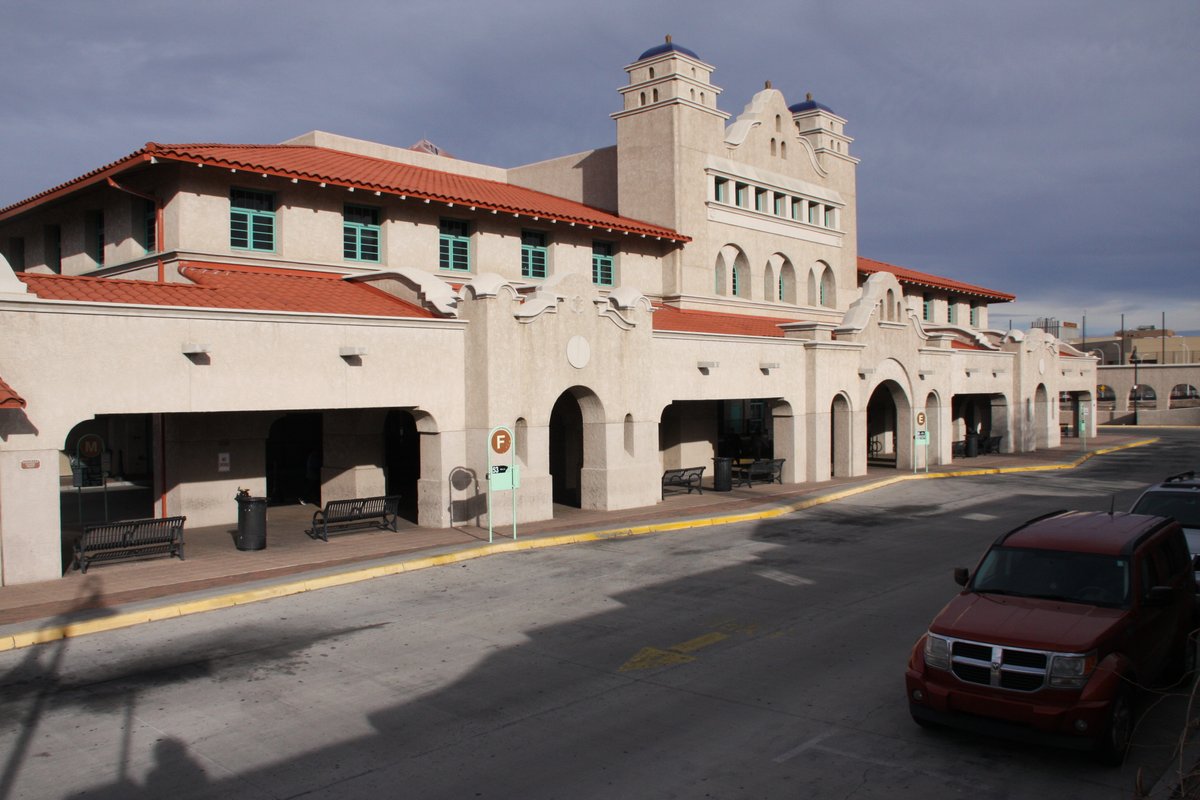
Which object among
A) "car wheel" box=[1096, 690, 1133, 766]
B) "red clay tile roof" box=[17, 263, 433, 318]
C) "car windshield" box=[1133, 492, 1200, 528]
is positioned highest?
"red clay tile roof" box=[17, 263, 433, 318]

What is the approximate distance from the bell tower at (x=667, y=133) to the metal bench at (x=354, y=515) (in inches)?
629

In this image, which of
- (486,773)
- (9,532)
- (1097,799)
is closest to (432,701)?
(486,773)

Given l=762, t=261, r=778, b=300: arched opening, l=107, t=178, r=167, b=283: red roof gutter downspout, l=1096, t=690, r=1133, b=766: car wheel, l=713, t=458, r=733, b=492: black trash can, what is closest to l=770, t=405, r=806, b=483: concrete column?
l=713, t=458, r=733, b=492: black trash can

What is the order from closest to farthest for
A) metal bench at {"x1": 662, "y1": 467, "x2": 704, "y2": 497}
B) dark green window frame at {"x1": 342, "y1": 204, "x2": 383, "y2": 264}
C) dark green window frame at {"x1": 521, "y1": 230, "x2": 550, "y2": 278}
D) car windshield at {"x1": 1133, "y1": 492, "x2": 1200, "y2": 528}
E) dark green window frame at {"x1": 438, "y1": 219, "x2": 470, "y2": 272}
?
1. car windshield at {"x1": 1133, "y1": 492, "x2": 1200, "y2": 528}
2. dark green window frame at {"x1": 342, "y1": 204, "x2": 383, "y2": 264}
3. dark green window frame at {"x1": 438, "y1": 219, "x2": 470, "y2": 272}
4. metal bench at {"x1": 662, "y1": 467, "x2": 704, "y2": 497}
5. dark green window frame at {"x1": 521, "y1": 230, "x2": 550, "y2": 278}

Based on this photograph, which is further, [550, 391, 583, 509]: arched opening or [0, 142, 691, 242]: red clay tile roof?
[550, 391, 583, 509]: arched opening

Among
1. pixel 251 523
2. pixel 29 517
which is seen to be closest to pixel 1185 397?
pixel 251 523

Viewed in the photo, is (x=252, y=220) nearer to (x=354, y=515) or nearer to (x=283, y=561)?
(x=354, y=515)

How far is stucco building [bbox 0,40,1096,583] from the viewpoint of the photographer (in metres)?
15.8

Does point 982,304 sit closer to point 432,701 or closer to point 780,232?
point 780,232

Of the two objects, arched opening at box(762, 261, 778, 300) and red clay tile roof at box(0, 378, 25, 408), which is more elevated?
arched opening at box(762, 261, 778, 300)

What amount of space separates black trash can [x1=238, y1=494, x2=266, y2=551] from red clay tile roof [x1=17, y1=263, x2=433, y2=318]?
3.64 metres

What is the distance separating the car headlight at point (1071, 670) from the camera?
752cm

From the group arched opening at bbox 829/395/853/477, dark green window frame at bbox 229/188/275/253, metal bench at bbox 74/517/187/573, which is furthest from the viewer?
arched opening at bbox 829/395/853/477

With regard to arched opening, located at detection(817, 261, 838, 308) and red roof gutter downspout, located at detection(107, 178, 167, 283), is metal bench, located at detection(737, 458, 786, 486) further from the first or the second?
red roof gutter downspout, located at detection(107, 178, 167, 283)
